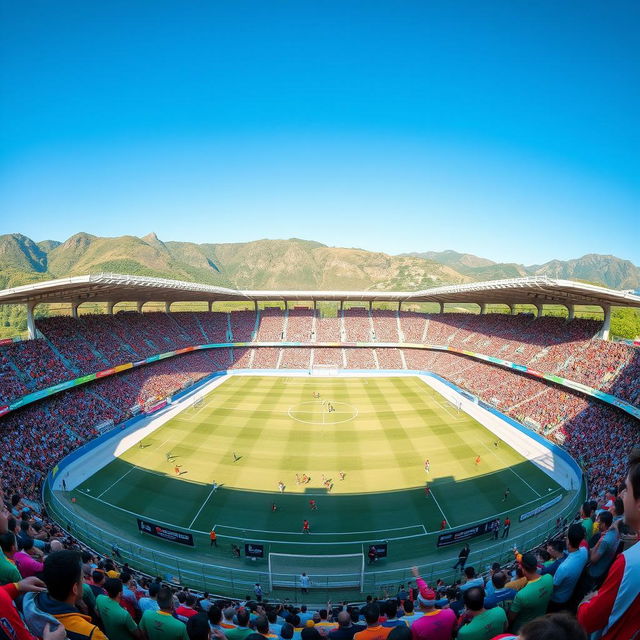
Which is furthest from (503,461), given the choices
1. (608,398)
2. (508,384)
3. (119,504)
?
(119,504)

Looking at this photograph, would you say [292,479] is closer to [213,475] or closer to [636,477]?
[213,475]

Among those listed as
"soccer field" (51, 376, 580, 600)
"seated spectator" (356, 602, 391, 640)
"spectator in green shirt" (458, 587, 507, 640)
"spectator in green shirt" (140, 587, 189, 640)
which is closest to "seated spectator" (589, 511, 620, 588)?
"spectator in green shirt" (458, 587, 507, 640)

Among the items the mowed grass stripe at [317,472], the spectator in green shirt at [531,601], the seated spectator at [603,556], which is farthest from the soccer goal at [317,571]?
the seated spectator at [603,556]

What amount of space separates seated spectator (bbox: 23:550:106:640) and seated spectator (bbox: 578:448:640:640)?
403cm

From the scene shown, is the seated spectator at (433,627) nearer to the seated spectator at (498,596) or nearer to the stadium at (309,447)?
the seated spectator at (498,596)

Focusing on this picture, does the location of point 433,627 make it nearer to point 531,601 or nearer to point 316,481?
point 531,601

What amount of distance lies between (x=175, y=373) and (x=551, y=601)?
4166 cm

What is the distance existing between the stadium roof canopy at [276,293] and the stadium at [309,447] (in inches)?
10.4

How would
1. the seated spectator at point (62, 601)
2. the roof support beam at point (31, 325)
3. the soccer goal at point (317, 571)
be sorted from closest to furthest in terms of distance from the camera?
the seated spectator at point (62, 601) < the soccer goal at point (317, 571) < the roof support beam at point (31, 325)

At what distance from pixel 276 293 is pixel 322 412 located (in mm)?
22564

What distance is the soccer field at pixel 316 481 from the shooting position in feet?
54.5

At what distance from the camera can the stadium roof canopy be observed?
24281 millimetres

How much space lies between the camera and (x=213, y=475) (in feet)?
70.6

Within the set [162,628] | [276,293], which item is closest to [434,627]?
[162,628]
